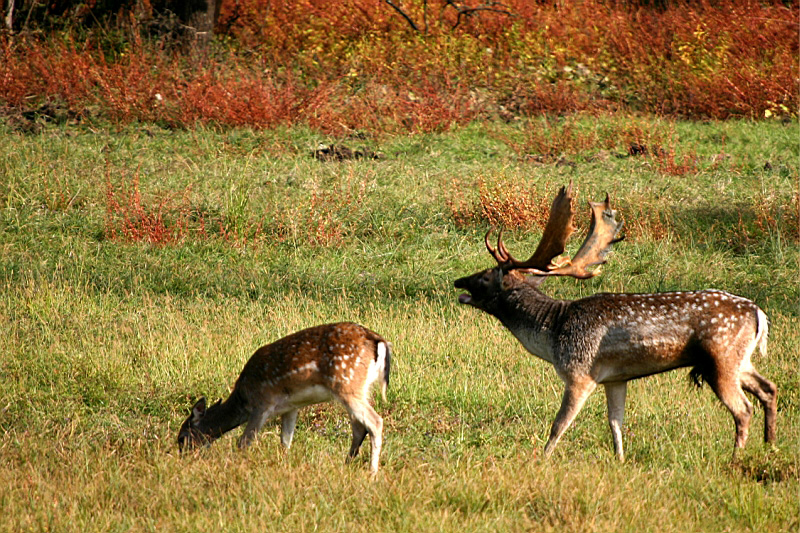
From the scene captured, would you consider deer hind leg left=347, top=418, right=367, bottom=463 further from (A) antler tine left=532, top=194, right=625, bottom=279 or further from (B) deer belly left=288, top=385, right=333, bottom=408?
(A) antler tine left=532, top=194, right=625, bottom=279

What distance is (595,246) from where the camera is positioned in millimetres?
6602

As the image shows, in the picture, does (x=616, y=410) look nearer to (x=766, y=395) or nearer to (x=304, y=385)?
(x=766, y=395)

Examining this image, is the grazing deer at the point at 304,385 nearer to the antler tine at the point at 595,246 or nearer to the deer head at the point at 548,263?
the deer head at the point at 548,263

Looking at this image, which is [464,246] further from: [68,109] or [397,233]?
[68,109]

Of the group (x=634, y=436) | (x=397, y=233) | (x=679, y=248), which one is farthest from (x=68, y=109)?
(x=634, y=436)

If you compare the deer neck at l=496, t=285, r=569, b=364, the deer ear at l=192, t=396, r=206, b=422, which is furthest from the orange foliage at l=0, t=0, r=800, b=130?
the deer ear at l=192, t=396, r=206, b=422

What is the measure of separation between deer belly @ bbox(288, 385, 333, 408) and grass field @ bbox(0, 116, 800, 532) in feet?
1.05

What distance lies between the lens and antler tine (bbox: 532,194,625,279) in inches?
257

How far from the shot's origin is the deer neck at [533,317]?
6.14 m

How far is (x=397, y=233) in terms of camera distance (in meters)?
11.1

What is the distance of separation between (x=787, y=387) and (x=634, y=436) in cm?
147

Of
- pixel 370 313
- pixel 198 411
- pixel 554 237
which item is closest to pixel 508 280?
pixel 554 237

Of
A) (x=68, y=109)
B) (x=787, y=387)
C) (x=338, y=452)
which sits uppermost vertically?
(x=787, y=387)

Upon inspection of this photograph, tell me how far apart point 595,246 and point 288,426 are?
2.35 m
